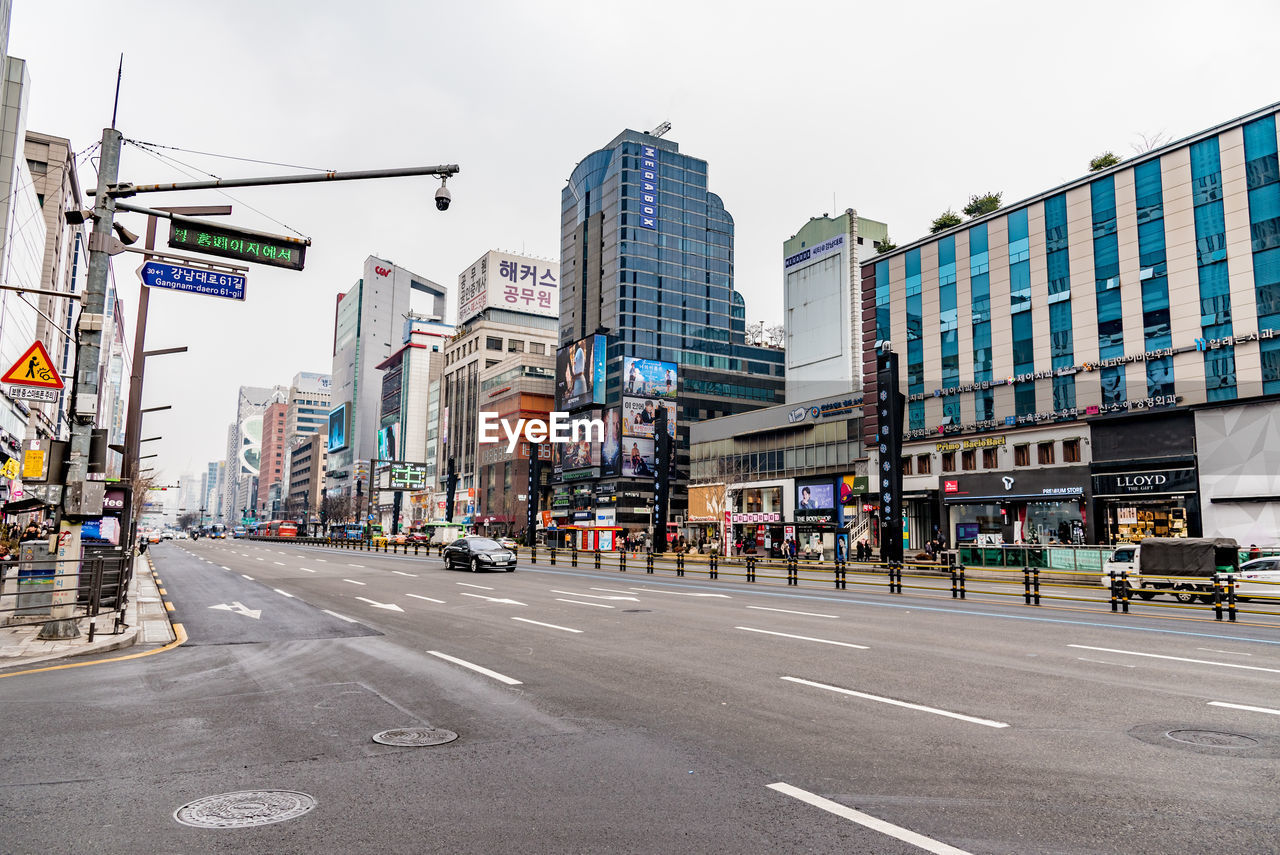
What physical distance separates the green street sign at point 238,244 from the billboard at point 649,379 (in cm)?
9329

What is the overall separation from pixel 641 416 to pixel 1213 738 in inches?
3889

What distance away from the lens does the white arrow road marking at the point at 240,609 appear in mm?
18781

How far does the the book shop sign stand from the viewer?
42525 mm

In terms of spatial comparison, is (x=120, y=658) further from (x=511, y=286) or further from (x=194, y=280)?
(x=511, y=286)

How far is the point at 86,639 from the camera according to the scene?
13539 millimetres

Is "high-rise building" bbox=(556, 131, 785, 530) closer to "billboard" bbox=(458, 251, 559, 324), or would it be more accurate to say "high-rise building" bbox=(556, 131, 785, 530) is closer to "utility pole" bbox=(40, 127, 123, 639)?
"billboard" bbox=(458, 251, 559, 324)

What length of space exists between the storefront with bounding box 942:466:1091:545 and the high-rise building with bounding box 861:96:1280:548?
0.09m

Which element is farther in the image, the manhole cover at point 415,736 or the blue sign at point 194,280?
the blue sign at point 194,280

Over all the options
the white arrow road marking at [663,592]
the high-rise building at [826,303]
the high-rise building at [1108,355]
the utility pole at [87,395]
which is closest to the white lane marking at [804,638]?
the white arrow road marking at [663,592]

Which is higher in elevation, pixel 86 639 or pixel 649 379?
pixel 649 379

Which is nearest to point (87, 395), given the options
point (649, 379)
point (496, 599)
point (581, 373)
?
point (496, 599)

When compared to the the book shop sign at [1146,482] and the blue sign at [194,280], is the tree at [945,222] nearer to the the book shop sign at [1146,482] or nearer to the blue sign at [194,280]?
the the book shop sign at [1146,482]

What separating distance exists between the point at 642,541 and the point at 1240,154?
58.5 metres
